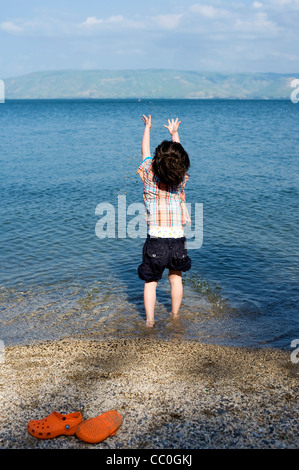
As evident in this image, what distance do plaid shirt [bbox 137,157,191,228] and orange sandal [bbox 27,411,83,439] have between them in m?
2.75

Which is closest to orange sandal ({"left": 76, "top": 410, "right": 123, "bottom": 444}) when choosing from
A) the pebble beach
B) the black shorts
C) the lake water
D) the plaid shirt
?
the pebble beach

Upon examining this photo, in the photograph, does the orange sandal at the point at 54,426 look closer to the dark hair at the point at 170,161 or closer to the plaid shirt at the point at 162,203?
the plaid shirt at the point at 162,203

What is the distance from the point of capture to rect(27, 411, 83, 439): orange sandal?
421 centimetres

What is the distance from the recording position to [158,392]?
5016 millimetres

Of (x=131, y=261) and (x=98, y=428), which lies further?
(x=131, y=261)

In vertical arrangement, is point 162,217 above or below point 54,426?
above

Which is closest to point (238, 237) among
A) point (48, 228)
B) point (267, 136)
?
point (48, 228)

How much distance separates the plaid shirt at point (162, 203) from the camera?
5.98m

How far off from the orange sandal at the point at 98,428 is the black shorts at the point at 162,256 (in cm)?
232

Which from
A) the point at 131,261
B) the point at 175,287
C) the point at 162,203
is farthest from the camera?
the point at 131,261

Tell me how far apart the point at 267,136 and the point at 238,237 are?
102 ft

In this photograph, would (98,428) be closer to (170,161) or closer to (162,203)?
(162,203)

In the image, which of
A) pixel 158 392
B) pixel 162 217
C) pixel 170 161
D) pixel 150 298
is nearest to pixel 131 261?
pixel 150 298

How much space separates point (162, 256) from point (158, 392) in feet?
6.16
